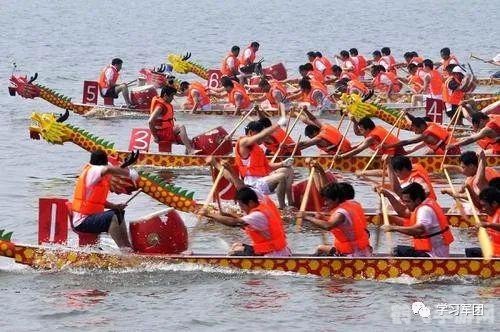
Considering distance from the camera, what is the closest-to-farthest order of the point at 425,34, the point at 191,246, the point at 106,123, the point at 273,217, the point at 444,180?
the point at 273,217, the point at 191,246, the point at 444,180, the point at 106,123, the point at 425,34

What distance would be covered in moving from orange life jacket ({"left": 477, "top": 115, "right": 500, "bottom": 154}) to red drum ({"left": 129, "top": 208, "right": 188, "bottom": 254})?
7.19 metres

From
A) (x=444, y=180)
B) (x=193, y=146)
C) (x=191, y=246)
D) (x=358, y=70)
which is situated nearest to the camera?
(x=191, y=246)

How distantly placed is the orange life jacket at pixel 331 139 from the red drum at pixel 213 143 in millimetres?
1736

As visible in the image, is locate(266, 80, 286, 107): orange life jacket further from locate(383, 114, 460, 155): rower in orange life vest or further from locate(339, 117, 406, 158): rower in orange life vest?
locate(339, 117, 406, 158): rower in orange life vest

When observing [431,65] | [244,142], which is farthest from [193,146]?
[431,65]

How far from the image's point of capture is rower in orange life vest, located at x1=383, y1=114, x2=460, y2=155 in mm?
20641

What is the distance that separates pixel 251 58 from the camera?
34.1 meters

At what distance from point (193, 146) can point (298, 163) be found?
202 centimetres

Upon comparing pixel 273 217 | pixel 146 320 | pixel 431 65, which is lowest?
pixel 146 320

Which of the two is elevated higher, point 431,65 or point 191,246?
point 431,65

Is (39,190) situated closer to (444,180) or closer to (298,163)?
(298,163)

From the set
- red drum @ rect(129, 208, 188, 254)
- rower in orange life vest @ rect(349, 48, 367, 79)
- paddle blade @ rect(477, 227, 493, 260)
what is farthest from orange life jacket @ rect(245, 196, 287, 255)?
rower in orange life vest @ rect(349, 48, 367, 79)

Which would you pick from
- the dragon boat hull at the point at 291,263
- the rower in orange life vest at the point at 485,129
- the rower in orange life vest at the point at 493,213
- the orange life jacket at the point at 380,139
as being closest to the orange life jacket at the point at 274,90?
the orange life jacket at the point at 380,139

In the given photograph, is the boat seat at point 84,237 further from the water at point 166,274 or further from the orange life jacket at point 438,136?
the orange life jacket at point 438,136
